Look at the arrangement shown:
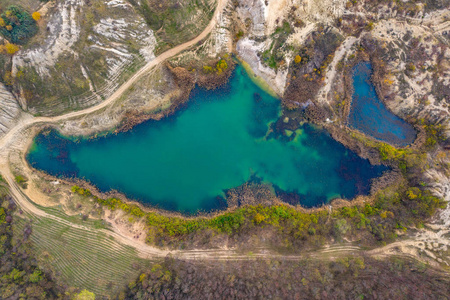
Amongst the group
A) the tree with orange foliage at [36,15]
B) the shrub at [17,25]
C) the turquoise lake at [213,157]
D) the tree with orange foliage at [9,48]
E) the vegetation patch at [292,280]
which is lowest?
the vegetation patch at [292,280]

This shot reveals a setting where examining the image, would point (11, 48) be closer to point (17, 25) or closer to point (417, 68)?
point (17, 25)

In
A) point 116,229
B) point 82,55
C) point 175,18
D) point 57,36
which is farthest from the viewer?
point 175,18

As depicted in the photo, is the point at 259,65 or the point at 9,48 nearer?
the point at 9,48

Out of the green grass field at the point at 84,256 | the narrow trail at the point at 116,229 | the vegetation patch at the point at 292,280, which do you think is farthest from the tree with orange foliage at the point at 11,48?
the vegetation patch at the point at 292,280

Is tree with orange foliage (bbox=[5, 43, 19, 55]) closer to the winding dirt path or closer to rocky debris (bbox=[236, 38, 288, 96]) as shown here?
the winding dirt path

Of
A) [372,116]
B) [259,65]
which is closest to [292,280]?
[372,116]

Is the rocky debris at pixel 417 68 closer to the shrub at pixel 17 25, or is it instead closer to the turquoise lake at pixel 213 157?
the turquoise lake at pixel 213 157

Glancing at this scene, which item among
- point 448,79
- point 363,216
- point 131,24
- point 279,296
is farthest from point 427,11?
point 279,296

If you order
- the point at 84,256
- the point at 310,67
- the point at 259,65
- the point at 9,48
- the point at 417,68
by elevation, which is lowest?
the point at 84,256
